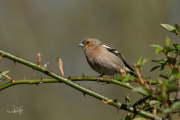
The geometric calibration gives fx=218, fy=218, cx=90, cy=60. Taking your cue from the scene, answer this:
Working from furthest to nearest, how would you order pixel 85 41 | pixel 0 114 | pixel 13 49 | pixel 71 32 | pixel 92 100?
pixel 71 32 → pixel 92 100 → pixel 13 49 → pixel 0 114 → pixel 85 41

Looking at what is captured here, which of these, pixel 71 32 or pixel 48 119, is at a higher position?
pixel 71 32

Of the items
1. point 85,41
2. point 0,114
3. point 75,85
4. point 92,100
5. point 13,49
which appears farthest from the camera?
point 92,100

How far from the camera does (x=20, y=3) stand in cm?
1020

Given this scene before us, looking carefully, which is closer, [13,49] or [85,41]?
[85,41]

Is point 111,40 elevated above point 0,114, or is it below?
above

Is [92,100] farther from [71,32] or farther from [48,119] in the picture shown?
[71,32]

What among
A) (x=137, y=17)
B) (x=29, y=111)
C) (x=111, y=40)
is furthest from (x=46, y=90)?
(x=137, y=17)

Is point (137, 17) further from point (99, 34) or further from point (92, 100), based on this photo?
point (92, 100)

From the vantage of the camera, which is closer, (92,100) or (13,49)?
(13,49)

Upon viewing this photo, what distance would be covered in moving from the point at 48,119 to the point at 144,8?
673cm

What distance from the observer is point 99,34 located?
10594 millimetres

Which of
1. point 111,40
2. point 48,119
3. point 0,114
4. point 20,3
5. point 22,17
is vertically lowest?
point 48,119

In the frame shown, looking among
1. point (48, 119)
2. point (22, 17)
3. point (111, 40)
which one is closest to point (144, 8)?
point (111, 40)

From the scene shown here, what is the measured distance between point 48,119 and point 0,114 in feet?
6.08
